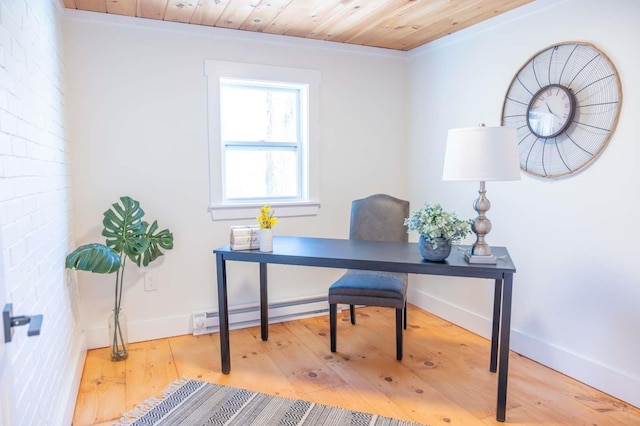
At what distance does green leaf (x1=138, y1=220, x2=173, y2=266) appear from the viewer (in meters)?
2.73

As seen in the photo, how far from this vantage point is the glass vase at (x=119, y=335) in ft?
8.76

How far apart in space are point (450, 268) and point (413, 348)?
1.06m

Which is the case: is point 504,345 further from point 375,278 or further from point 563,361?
point 375,278

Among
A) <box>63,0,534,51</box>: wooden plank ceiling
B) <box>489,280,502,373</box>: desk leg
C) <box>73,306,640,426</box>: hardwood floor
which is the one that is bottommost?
<box>73,306,640,426</box>: hardwood floor

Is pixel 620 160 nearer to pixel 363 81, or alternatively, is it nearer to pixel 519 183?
pixel 519 183

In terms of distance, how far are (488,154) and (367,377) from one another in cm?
143

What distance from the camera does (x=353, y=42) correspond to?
3398 millimetres

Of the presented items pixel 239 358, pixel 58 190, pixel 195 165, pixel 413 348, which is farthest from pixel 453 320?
pixel 58 190

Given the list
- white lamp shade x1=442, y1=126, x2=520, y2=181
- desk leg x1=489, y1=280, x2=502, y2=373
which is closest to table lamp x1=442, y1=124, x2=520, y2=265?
white lamp shade x1=442, y1=126, x2=520, y2=181

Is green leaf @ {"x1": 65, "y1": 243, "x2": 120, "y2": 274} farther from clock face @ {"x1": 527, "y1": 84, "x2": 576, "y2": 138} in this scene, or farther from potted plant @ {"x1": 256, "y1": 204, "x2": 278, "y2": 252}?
clock face @ {"x1": 527, "y1": 84, "x2": 576, "y2": 138}

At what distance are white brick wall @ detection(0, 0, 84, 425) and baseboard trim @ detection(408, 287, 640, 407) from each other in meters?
2.61

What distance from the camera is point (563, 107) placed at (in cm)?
240

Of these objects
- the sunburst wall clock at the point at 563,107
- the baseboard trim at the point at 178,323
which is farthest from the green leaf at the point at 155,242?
the sunburst wall clock at the point at 563,107

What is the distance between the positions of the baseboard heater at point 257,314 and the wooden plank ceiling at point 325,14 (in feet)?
6.84
